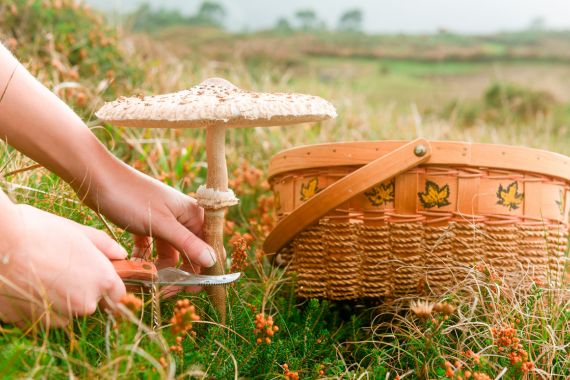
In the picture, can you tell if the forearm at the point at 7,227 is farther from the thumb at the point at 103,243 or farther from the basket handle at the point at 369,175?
the basket handle at the point at 369,175

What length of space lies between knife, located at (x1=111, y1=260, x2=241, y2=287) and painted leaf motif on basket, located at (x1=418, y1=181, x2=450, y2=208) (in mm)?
851

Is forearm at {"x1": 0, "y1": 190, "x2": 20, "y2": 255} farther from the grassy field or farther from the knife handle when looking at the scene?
the knife handle

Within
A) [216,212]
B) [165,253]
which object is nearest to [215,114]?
[216,212]

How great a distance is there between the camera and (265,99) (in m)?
1.59

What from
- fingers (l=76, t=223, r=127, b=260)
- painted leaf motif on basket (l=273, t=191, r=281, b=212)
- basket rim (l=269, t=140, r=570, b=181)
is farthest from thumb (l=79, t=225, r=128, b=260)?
painted leaf motif on basket (l=273, t=191, r=281, b=212)

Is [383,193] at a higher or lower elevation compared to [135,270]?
higher

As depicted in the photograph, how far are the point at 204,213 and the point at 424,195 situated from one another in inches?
33.4

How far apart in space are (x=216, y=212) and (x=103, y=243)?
39cm

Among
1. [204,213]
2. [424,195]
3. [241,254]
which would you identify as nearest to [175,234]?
[204,213]

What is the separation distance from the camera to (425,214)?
7.14 feet

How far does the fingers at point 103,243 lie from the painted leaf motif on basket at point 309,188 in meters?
0.90

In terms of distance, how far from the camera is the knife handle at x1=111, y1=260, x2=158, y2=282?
164 centimetres

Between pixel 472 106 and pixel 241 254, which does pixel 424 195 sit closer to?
pixel 241 254

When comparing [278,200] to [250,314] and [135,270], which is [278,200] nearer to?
[250,314]
